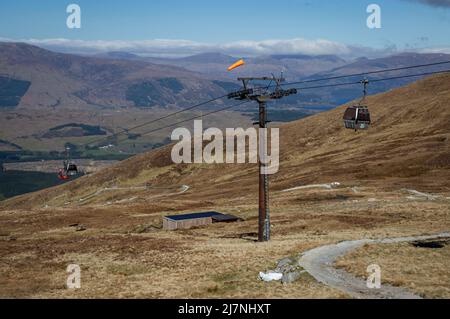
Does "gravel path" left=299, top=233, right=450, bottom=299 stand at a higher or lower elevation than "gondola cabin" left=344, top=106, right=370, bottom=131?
lower

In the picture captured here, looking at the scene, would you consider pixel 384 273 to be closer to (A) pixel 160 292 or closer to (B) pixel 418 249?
(B) pixel 418 249

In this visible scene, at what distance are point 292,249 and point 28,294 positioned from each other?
20.2 meters

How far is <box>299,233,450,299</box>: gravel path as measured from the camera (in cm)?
2867

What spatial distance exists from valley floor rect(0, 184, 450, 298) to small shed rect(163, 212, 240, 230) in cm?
181

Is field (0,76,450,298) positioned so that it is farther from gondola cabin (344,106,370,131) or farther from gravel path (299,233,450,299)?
gondola cabin (344,106,370,131)

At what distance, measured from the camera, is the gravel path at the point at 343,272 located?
2867 cm

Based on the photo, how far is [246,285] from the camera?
32.3 metres

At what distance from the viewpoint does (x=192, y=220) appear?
218 ft

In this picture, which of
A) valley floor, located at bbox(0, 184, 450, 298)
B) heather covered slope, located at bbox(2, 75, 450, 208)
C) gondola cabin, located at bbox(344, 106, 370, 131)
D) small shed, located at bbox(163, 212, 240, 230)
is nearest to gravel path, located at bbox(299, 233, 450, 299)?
valley floor, located at bbox(0, 184, 450, 298)

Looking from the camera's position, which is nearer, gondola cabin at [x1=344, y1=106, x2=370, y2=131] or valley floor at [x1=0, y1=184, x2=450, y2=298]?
valley floor at [x1=0, y1=184, x2=450, y2=298]

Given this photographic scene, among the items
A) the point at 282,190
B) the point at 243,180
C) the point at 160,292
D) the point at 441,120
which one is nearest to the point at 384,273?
the point at 160,292

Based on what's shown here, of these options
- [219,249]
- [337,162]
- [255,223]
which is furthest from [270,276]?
[337,162]

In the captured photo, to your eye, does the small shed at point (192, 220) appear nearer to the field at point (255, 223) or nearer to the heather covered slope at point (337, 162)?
the field at point (255, 223)
